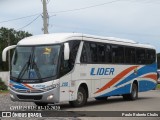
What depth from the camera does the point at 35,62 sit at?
19.2 m

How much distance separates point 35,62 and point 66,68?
1.33 metres

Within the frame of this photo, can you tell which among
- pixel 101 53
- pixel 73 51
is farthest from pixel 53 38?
pixel 101 53

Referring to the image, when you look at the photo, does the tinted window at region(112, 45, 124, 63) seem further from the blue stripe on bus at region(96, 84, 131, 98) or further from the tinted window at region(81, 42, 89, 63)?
the tinted window at region(81, 42, 89, 63)

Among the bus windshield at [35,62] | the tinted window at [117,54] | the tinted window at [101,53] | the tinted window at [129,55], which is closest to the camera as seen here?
the bus windshield at [35,62]

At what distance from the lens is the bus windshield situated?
62.2ft

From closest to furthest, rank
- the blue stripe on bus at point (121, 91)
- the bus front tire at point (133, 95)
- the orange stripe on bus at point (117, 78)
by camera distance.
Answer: the orange stripe on bus at point (117, 78) → the blue stripe on bus at point (121, 91) → the bus front tire at point (133, 95)

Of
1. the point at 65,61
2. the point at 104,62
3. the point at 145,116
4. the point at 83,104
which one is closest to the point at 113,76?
the point at 104,62

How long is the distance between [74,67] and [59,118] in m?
4.90

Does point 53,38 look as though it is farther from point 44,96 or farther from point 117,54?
point 117,54

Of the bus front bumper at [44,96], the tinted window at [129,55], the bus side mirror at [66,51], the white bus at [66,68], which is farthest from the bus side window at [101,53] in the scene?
the bus front bumper at [44,96]

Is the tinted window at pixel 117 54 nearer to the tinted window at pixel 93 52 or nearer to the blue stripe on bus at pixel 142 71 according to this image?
the blue stripe on bus at pixel 142 71

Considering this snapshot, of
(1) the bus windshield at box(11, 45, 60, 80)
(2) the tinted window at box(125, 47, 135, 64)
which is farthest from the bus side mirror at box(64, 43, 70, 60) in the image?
(2) the tinted window at box(125, 47, 135, 64)

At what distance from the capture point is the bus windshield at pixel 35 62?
19.0m

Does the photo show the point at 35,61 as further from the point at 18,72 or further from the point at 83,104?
the point at 83,104
